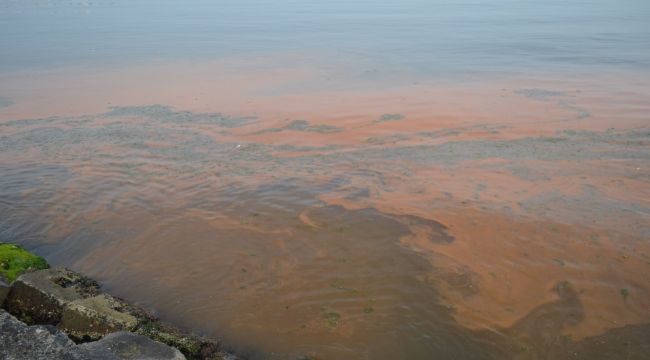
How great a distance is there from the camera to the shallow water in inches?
276

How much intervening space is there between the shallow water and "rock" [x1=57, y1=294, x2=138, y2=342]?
3.70ft

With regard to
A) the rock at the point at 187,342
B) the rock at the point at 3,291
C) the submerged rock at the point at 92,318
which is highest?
the rock at the point at 3,291

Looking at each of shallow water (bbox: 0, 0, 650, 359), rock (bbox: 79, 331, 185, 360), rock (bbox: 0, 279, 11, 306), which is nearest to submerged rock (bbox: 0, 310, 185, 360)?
rock (bbox: 79, 331, 185, 360)

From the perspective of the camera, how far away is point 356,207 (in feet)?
33.7

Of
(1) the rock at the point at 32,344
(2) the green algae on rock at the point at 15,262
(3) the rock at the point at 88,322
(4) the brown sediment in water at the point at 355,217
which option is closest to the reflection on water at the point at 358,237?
(4) the brown sediment in water at the point at 355,217

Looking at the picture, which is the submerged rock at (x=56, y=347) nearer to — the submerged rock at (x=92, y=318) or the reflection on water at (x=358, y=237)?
the submerged rock at (x=92, y=318)

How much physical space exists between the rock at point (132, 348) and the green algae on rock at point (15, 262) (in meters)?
3.26

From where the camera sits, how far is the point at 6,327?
4.67 m

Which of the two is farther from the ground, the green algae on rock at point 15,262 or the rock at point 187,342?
the green algae on rock at point 15,262

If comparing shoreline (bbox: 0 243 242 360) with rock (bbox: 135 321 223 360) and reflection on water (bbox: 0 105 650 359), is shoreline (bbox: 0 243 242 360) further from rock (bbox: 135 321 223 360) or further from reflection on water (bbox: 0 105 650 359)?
reflection on water (bbox: 0 105 650 359)

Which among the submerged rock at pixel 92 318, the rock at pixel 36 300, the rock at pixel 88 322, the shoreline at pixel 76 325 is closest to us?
the shoreline at pixel 76 325

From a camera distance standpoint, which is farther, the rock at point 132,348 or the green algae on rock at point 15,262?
the green algae on rock at point 15,262

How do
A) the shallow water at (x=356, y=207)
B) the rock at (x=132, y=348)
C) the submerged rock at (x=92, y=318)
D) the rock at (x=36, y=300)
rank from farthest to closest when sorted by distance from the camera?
the shallow water at (x=356, y=207) → the rock at (x=36, y=300) → the submerged rock at (x=92, y=318) → the rock at (x=132, y=348)

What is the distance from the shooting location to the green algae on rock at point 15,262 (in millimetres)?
7565
